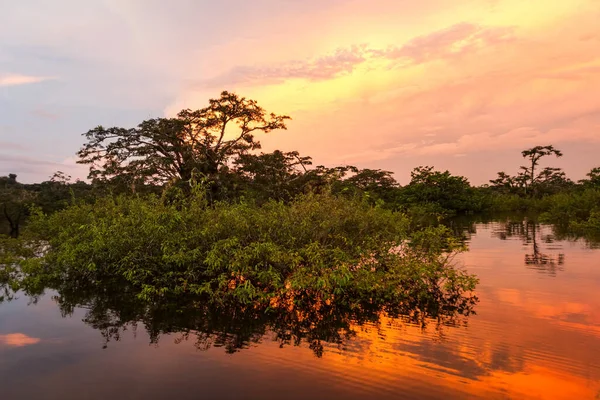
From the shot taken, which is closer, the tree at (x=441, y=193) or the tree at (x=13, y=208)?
the tree at (x=13, y=208)

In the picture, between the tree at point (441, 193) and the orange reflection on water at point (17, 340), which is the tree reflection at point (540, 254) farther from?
the tree at point (441, 193)

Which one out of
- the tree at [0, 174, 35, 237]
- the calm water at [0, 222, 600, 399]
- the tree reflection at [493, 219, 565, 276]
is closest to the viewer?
the calm water at [0, 222, 600, 399]

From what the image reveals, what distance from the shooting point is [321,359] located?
8.39 meters

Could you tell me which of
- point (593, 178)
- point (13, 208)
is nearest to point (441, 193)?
point (593, 178)

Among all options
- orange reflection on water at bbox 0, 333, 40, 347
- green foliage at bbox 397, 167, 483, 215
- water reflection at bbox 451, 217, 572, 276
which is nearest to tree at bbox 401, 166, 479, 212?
green foliage at bbox 397, 167, 483, 215

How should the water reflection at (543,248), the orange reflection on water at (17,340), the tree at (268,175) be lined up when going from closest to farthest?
1. the orange reflection on water at (17,340)
2. the water reflection at (543,248)
3. the tree at (268,175)

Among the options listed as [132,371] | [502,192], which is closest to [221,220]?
[132,371]

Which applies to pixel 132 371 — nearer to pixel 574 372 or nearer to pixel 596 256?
pixel 574 372

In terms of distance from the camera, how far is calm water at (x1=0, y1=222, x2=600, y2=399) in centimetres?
719

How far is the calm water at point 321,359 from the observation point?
719 cm

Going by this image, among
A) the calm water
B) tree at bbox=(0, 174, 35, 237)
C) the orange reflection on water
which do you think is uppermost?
tree at bbox=(0, 174, 35, 237)

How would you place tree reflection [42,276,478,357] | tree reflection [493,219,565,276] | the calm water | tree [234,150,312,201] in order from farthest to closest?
tree [234,150,312,201] → tree reflection [493,219,565,276] → tree reflection [42,276,478,357] → the calm water

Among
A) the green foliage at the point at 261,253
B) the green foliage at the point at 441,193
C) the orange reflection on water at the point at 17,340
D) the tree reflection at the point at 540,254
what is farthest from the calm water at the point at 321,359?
the green foliage at the point at 441,193

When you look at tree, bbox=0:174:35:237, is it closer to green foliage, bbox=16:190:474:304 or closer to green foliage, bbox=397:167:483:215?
green foliage, bbox=16:190:474:304
